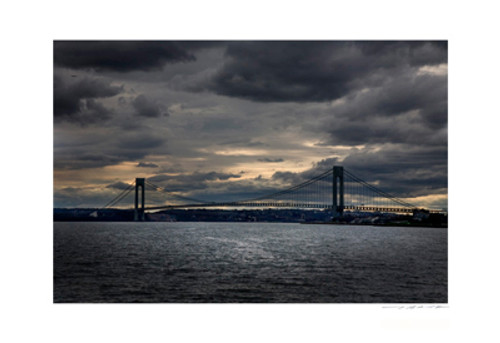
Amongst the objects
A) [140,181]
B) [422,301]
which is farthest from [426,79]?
[140,181]

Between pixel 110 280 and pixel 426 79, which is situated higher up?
pixel 426 79

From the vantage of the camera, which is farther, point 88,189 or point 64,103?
point 88,189
